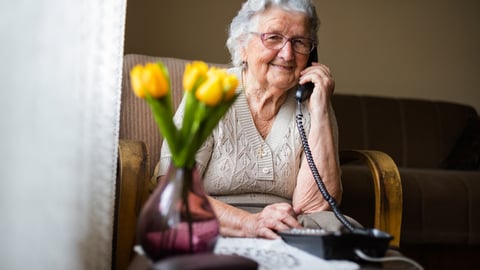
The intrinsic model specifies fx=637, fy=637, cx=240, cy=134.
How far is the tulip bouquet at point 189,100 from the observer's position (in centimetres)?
95

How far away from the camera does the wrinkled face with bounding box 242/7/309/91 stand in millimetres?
1711

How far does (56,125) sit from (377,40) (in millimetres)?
2882

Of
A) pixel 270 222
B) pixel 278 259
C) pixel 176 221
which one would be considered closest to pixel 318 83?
pixel 270 222

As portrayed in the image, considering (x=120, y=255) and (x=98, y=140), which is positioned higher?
(x=98, y=140)

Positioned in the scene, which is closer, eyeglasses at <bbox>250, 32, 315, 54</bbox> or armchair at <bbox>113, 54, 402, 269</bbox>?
armchair at <bbox>113, 54, 402, 269</bbox>

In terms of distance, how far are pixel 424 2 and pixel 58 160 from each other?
3.14m

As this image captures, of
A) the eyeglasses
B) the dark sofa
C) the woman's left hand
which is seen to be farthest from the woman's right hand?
the dark sofa

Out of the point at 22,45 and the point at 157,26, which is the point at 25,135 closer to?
the point at 22,45

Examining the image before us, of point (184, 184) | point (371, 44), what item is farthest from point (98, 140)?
point (371, 44)

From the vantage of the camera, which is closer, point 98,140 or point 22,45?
point 22,45

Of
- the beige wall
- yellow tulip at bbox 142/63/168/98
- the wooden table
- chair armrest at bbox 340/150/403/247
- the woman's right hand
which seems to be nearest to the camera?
yellow tulip at bbox 142/63/168/98

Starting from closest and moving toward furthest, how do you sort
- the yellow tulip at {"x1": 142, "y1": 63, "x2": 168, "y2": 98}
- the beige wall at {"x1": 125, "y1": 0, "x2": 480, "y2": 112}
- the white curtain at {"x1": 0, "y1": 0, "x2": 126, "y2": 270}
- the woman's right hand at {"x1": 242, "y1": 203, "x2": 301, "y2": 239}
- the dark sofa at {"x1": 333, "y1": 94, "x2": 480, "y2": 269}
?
1. the yellow tulip at {"x1": 142, "y1": 63, "x2": 168, "y2": 98}
2. the white curtain at {"x1": 0, "y1": 0, "x2": 126, "y2": 270}
3. the woman's right hand at {"x1": 242, "y1": 203, "x2": 301, "y2": 239}
4. the dark sofa at {"x1": 333, "y1": 94, "x2": 480, "y2": 269}
5. the beige wall at {"x1": 125, "y1": 0, "x2": 480, "y2": 112}

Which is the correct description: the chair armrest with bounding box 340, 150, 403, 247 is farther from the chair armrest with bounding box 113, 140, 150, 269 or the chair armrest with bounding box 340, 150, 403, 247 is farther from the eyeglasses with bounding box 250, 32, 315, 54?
the chair armrest with bounding box 113, 140, 150, 269

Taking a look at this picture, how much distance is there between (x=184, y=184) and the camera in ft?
3.27
